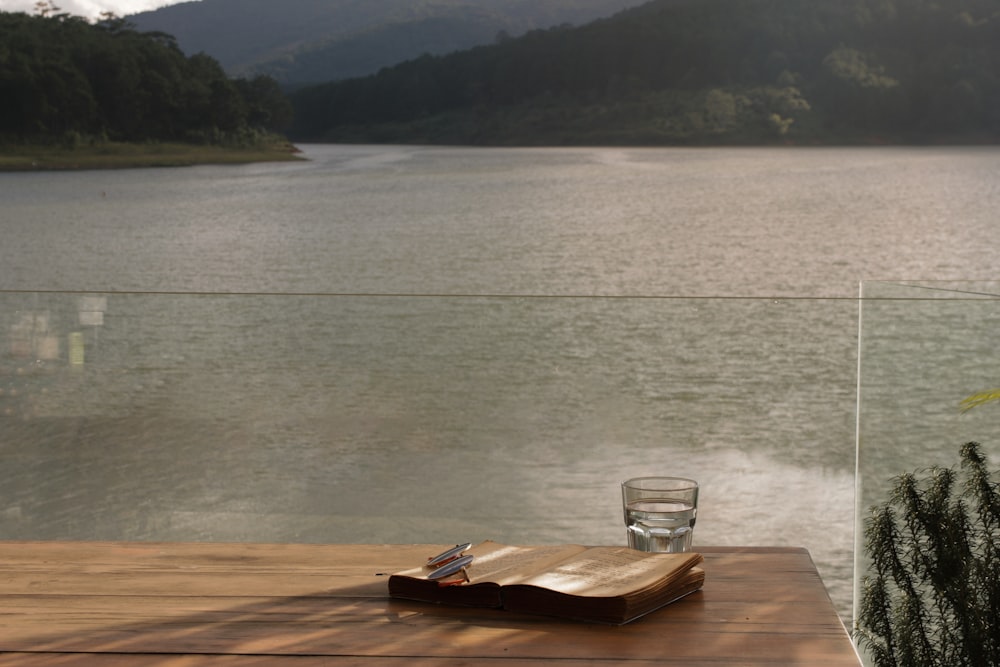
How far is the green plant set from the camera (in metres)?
1.66

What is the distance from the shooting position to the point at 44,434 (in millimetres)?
2031

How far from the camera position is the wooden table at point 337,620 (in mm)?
913

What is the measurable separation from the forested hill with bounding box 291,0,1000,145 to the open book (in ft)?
107

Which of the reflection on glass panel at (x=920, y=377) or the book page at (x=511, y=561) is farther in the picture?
the reflection on glass panel at (x=920, y=377)

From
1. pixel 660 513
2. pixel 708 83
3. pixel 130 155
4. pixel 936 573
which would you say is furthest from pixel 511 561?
pixel 708 83

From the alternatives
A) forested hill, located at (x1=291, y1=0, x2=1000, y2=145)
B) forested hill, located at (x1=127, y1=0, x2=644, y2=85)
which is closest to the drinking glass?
forested hill, located at (x1=291, y1=0, x2=1000, y2=145)

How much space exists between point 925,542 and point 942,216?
25.3 meters

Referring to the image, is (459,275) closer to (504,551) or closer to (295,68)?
(504,551)

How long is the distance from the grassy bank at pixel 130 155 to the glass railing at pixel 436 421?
2979 centimetres

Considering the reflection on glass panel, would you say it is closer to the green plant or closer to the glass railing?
the green plant

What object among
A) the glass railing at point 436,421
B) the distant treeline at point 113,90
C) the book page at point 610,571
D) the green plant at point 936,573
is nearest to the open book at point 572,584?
the book page at point 610,571

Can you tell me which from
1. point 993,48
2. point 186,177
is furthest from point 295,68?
point 993,48

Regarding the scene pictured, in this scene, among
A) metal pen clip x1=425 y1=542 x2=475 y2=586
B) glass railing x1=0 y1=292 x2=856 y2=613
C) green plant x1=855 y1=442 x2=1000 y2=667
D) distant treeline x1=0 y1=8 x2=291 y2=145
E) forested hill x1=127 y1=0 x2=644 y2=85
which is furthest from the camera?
forested hill x1=127 y1=0 x2=644 y2=85

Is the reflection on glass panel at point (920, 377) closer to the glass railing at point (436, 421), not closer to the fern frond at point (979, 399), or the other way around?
the fern frond at point (979, 399)
